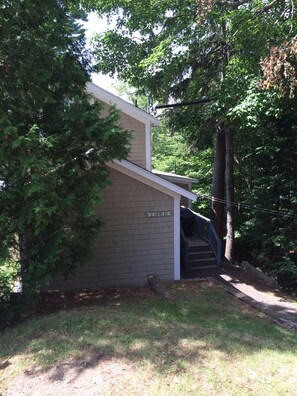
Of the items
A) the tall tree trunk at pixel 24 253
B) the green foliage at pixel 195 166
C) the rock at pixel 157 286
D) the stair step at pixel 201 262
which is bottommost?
the rock at pixel 157 286

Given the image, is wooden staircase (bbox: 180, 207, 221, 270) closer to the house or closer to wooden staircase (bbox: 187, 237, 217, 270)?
wooden staircase (bbox: 187, 237, 217, 270)

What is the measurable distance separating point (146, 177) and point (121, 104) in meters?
2.69

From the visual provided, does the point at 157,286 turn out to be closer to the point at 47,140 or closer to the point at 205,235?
the point at 47,140

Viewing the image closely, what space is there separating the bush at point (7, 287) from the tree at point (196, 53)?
7670mm

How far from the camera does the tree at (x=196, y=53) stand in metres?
10.2

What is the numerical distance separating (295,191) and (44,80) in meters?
9.39

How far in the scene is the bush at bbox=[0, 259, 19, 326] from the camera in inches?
261

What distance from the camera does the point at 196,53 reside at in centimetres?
1370

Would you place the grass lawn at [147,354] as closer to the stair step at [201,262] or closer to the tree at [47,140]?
the tree at [47,140]

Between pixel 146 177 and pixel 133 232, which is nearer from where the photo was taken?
pixel 146 177

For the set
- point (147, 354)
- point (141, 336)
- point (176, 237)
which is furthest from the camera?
point (176, 237)

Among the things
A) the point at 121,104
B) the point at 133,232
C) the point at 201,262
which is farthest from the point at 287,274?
the point at 121,104

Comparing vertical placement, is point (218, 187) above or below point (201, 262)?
above

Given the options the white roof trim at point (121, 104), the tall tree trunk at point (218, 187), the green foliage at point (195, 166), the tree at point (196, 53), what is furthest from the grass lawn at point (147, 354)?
the green foliage at point (195, 166)
